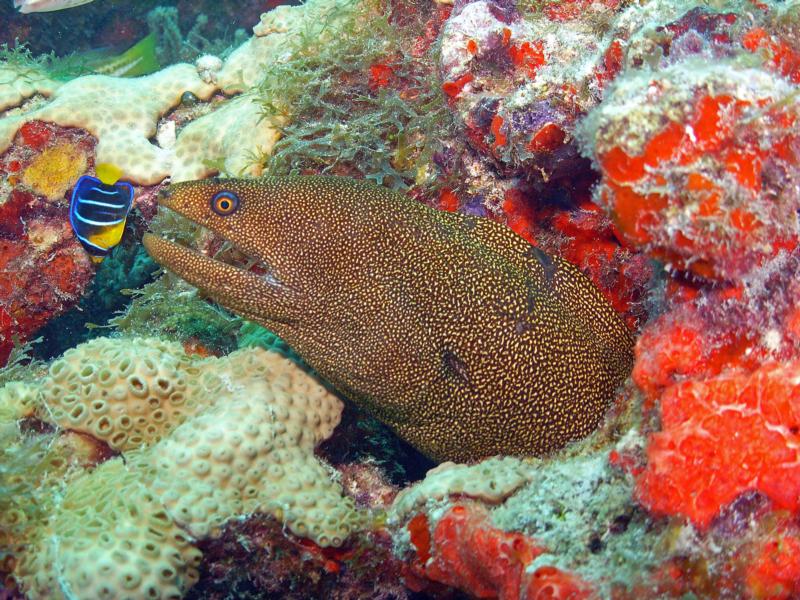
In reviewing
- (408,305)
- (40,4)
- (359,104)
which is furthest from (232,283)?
(40,4)

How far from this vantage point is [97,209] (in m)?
4.21

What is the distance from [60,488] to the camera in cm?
267

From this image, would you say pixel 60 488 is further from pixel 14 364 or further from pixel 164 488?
pixel 14 364

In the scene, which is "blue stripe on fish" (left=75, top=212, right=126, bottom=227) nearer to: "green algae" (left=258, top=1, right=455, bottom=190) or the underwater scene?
the underwater scene

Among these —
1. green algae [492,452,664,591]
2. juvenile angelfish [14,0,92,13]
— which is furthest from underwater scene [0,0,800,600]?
juvenile angelfish [14,0,92,13]

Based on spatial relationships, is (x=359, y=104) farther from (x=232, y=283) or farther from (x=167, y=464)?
(x=167, y=464)

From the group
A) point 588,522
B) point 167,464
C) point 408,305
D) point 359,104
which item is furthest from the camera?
point 359,104

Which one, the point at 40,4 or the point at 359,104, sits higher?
the point at 359,104

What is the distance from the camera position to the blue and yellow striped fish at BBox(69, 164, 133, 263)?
4.16 metres

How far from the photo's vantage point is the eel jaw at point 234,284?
2830 mm

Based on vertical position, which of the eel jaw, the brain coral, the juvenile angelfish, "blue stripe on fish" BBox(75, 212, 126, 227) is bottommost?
"blue stripe on fish" BBox(75, 212, 126, 227)

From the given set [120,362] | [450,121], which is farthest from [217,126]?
[120,362]

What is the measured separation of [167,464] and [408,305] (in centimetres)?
137

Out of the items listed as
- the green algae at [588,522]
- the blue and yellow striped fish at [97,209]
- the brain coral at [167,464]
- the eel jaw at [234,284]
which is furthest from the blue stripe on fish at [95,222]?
the green algae at [588,522]
